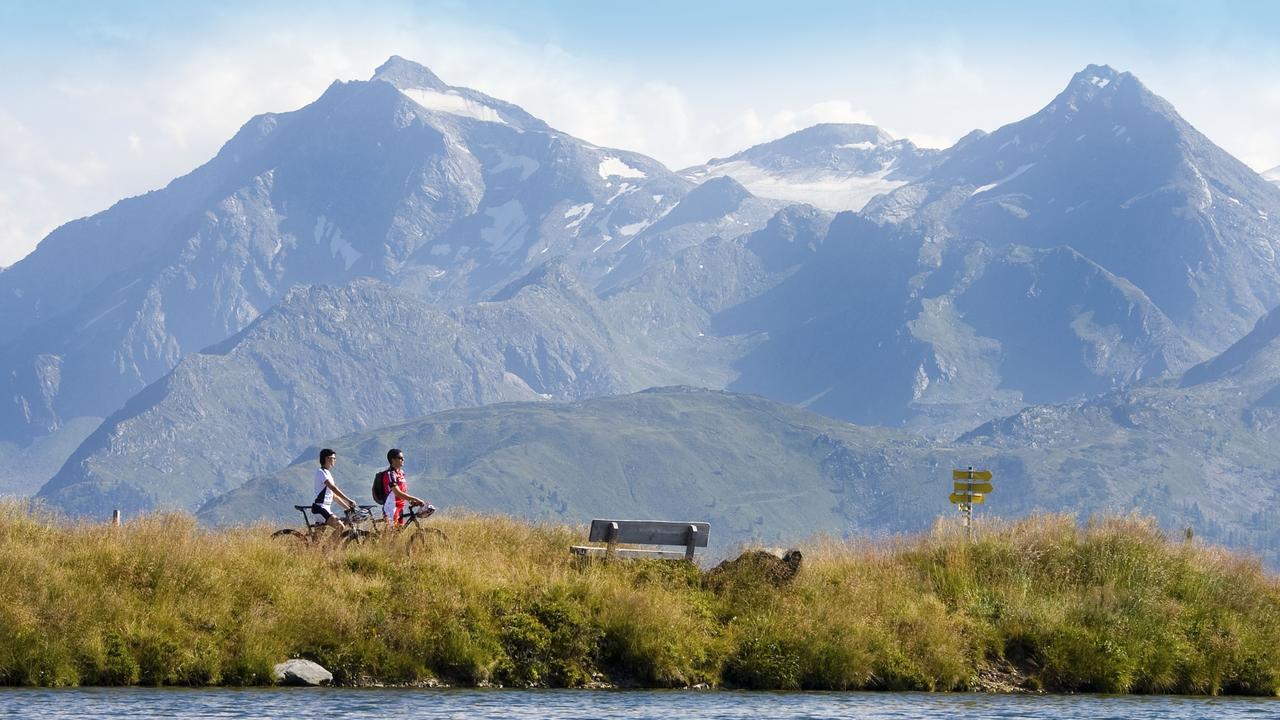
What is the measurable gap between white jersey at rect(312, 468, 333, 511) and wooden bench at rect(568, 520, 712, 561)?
206 inches

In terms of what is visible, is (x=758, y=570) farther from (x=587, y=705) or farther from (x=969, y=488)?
(x=969, y=488)

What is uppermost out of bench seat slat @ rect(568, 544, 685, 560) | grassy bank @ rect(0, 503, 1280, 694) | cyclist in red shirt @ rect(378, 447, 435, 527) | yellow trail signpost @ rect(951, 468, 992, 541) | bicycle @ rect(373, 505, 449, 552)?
yellow trail signpost @ rect(951, 468, 992, 541)

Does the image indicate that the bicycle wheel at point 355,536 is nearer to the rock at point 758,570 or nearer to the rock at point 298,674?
the rock at point 298,674

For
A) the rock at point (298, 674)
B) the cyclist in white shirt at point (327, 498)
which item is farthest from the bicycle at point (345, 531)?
the rock at point (298, 674)

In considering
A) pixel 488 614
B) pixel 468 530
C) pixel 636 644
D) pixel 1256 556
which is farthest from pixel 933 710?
pixel 1256 556

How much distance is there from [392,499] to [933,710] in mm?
11953

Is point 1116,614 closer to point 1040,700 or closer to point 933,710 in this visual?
point 1040,700

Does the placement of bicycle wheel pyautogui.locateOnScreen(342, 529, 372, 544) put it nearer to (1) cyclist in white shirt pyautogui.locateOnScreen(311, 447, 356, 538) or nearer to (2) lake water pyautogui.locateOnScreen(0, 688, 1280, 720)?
(1) cyclist in white shirt pyautogui.locateOnScreen(311, 447, 356, 538)

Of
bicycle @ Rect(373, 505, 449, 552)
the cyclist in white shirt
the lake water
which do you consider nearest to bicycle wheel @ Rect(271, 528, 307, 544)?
the cyclist in white shirt

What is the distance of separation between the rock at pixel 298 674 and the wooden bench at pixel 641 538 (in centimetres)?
662

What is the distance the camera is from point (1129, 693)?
35.3 metres

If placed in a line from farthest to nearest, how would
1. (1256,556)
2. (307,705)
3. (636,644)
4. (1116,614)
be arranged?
1. (1256,556)
2. (1116,614)
3. (636,644)
4. (307,705)

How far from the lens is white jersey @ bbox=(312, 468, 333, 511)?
34.1m

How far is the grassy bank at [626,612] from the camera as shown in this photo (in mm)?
30156
